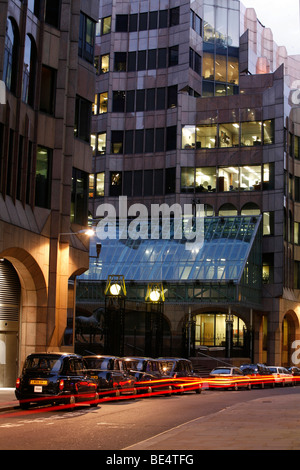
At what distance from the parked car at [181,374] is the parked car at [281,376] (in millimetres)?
13412

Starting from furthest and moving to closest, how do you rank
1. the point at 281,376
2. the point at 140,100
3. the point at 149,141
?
the point at 140,100 < the point at 149,141 < the point at 281,376

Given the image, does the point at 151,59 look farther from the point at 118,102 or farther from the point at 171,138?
the point at 171,138

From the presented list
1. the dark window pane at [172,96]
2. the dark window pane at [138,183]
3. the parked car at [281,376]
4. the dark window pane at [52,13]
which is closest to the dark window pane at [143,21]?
the dark window pane at [172,96]

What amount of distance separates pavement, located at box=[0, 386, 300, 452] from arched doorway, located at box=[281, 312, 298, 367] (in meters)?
48.6

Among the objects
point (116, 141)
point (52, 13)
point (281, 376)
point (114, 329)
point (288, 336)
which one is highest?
point (116, 141)

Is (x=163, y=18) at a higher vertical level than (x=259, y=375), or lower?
higher

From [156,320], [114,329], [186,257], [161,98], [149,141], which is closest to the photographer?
[114,329]

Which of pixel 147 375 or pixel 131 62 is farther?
pixel 131 62

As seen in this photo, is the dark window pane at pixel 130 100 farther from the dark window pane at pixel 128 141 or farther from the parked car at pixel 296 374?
the parked car at pixel 296 374

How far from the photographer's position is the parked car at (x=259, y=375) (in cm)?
4728

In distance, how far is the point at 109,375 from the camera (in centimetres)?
2856

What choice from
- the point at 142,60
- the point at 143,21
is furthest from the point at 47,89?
the point at 143,21

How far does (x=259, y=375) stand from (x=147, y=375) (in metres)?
16.6
